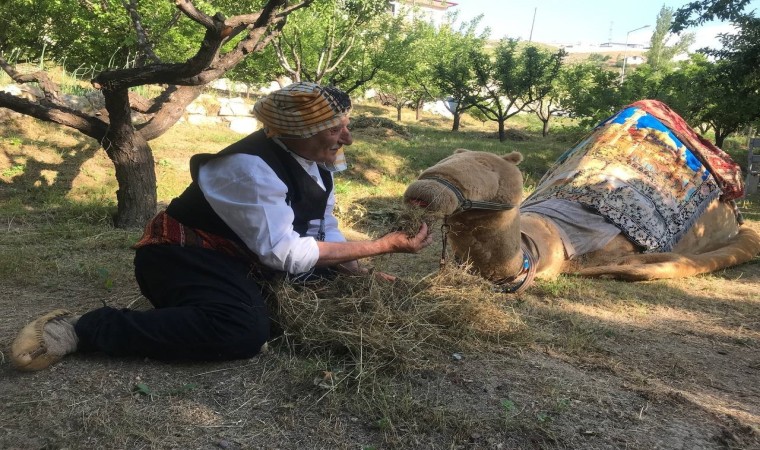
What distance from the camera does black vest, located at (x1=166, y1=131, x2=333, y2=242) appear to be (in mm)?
2422

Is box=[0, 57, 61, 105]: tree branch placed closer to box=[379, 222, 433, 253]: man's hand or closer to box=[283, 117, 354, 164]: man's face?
box=[283, 117, 354, 164]: man's face

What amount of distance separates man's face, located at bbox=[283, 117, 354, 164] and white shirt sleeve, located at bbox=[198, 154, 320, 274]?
0.23 metres

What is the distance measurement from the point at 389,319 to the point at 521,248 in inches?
60.2

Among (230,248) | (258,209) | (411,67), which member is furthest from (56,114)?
(411,67)

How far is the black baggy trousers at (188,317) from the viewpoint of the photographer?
2283 millimetres

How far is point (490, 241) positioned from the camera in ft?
11.6

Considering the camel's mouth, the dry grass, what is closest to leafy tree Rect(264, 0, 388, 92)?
the dry grass

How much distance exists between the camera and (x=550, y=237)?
4.24 meters

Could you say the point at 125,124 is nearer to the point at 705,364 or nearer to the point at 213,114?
the point at 705,364

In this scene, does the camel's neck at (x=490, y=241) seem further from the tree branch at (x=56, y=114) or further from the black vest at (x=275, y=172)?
the tree branch at (x=56, y=114)

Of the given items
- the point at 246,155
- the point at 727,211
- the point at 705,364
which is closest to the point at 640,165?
the point at 727,211

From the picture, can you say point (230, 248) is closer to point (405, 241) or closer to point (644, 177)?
point (405, 241)

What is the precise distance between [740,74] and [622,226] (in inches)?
263

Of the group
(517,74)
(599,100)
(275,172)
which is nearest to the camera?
(275,172)
